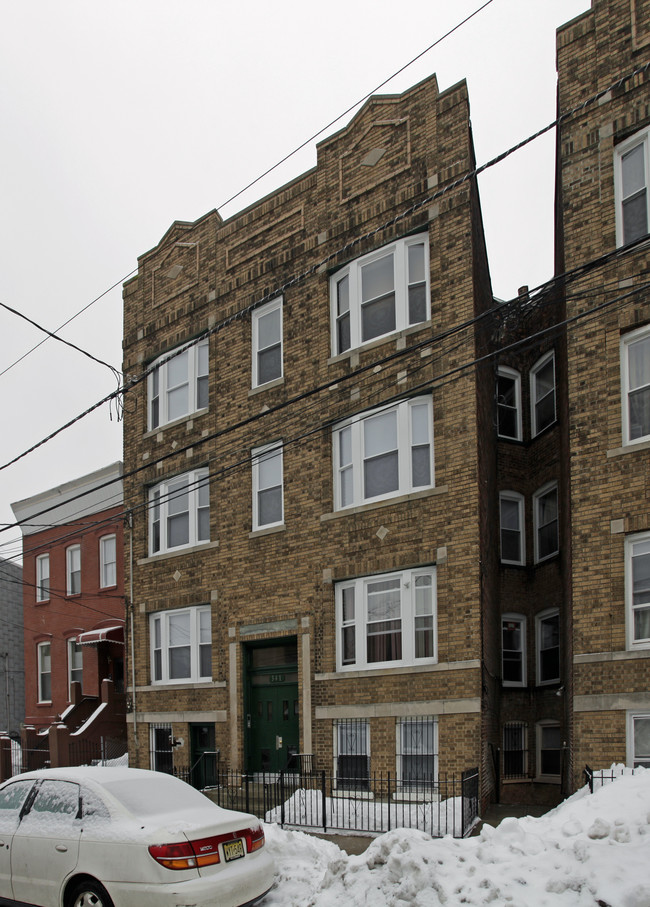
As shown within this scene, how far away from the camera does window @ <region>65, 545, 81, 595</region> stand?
95.1ft

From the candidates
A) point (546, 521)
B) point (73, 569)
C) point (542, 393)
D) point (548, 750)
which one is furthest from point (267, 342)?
point (73, 569)

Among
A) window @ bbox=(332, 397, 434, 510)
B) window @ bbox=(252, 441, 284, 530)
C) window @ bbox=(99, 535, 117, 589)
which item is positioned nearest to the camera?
window @ bbox=(332, 397, 434, 510)

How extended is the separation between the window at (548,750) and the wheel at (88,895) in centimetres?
1160

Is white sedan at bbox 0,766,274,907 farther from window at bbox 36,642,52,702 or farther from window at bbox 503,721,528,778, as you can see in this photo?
window at bbox 36,642,52,702

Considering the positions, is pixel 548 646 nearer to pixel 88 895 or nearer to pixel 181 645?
pixel 181 645

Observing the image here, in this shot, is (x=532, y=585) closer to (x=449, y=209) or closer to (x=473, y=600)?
(x=473, y=600)

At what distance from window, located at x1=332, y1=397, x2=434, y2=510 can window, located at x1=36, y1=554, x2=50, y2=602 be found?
16.7 meters

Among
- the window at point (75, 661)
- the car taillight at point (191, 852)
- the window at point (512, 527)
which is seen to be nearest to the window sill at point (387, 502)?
the window at point (512, 527)

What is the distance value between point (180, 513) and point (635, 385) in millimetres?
10983

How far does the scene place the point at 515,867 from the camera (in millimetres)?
8547

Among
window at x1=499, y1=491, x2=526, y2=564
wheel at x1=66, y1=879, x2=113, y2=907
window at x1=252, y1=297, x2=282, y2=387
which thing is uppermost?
window at x1=252, y1=297, x2=282, y2=387

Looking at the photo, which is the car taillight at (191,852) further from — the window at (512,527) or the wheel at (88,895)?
the window at (512,527)

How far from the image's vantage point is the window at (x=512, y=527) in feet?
63.6

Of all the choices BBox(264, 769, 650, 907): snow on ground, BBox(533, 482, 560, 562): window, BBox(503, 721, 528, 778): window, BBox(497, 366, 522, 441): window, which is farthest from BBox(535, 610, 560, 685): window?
BBox(264, 769, 650, 907): snow on ground
